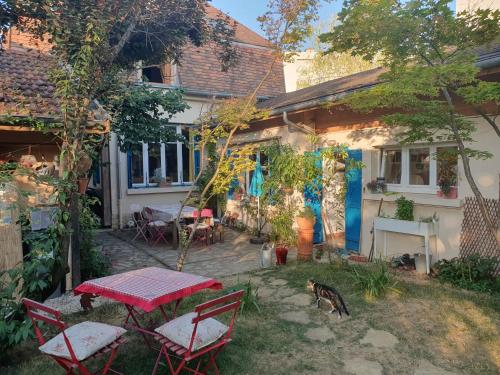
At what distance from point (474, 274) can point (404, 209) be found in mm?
1587

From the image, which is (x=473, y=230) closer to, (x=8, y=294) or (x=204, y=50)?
(x=8, y=294)

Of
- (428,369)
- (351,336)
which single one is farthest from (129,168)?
(428,369)

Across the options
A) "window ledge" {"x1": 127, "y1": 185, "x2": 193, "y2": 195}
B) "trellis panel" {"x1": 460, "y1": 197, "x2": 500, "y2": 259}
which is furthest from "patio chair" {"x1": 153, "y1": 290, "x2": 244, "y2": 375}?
"window ledge" {"x1": 127, "y1": 185, "x2": 193, "y2": 195}

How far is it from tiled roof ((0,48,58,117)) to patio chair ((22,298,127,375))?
3385 millimetres

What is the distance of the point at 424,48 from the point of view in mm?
4641

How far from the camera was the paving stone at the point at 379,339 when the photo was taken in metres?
4.10

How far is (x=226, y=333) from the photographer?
136 inches

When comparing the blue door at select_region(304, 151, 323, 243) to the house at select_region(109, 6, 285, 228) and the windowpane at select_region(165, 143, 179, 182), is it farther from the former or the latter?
the windowpane at select_region(165, 143, 179, 182)

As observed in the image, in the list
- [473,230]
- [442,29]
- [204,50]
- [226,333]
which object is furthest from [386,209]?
[204,50]

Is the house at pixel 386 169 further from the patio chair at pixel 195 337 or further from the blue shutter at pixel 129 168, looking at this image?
the blue shutter at pixel 129 168

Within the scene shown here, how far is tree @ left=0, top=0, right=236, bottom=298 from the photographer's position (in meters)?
4.29

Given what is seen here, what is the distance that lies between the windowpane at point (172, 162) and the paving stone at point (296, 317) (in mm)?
9406

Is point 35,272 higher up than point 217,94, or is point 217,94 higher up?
point 217,94

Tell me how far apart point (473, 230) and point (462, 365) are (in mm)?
3065
